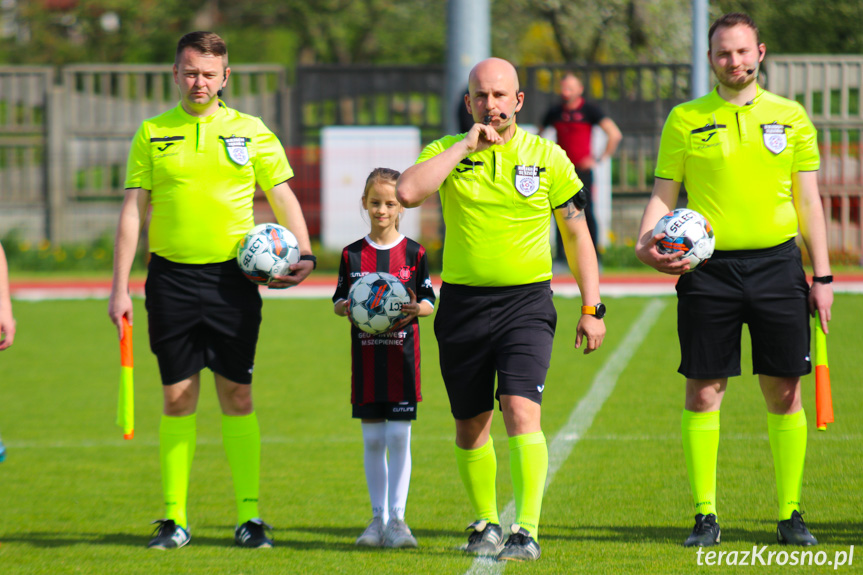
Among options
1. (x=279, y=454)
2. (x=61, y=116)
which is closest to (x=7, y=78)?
(x=61, y=116)

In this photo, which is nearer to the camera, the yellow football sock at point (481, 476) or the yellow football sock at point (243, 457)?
the yellow football sock at point (481, 476)

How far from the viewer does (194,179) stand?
5191 mm

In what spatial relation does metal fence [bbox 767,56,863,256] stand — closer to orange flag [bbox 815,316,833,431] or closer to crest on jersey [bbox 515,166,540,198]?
→ orange flag [bbox 815,316,833,431]

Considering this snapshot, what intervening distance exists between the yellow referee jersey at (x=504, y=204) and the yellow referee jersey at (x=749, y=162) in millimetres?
586

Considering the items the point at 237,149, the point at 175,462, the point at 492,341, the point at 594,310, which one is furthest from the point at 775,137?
the point at 175,462

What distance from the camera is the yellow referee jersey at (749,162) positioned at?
488 centimetres

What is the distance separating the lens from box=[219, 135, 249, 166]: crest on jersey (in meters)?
5.21


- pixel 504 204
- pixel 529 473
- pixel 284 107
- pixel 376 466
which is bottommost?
pixel 376 466

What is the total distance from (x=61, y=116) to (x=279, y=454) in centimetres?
1486

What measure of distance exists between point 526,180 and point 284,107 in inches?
699

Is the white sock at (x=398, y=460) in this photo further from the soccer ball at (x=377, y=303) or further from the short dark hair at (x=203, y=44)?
the short dark hair at (x=203, y=44)

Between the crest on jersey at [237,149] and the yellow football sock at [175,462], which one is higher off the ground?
the crest on jersey at [237,149]

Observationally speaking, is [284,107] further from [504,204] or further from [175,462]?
[504,204]

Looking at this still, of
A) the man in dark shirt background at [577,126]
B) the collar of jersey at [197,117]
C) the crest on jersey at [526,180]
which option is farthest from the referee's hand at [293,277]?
the man in dark shirt background at [577,126]
